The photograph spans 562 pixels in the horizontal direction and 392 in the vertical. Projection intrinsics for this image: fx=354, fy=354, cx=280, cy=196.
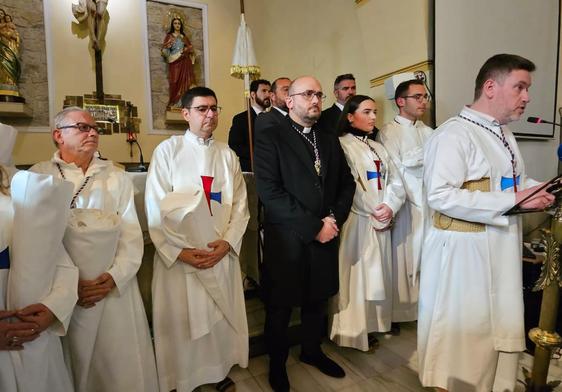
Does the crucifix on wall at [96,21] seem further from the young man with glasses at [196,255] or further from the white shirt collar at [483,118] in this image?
the white shirt collar at [483,118]

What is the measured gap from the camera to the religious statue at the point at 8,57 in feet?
15.2

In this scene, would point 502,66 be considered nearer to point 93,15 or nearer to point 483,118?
point 483,118

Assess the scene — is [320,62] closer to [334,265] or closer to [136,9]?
[136,9]

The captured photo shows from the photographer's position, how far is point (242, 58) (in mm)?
3270

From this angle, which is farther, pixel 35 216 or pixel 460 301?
pixel 460 301

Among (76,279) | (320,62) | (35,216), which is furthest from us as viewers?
(320,62)

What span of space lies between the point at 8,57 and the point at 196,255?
4.63 metres

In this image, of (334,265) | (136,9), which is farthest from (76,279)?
(136,9)

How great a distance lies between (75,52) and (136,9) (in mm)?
1213

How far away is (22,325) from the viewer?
135cm

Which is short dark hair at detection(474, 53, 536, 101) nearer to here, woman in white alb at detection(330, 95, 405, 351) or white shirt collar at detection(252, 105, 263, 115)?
woman in white alb at detection(330, 95, 405, 351)

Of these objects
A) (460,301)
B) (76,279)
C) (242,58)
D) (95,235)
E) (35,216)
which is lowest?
(460,301)

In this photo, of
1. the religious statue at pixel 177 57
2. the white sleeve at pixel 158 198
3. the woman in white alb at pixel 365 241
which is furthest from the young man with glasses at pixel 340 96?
the religious statue at pixel 177 57

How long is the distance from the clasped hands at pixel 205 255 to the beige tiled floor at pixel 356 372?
2.95 ft
